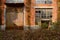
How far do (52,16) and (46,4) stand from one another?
4.37 ft

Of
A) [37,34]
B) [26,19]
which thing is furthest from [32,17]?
[37,34]

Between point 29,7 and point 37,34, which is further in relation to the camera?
point 29,7

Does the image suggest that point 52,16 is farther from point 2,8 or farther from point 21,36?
point 21,36

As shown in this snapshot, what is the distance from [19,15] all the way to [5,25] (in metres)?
1.75

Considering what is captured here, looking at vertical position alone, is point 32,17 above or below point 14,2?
below

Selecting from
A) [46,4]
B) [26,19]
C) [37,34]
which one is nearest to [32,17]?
[26,19]

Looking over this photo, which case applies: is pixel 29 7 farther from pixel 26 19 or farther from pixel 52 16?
pixel 52 16

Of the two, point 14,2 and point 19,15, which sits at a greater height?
point 14,2

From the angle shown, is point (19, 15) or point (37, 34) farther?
point (19, 15)

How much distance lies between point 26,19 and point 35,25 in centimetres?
108

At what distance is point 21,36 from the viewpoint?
23.3 feet

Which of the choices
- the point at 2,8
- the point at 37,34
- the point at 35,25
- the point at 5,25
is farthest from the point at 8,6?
the point at 37,34

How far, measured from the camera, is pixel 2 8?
19703mm

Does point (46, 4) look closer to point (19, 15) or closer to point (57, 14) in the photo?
point (57, 14)
